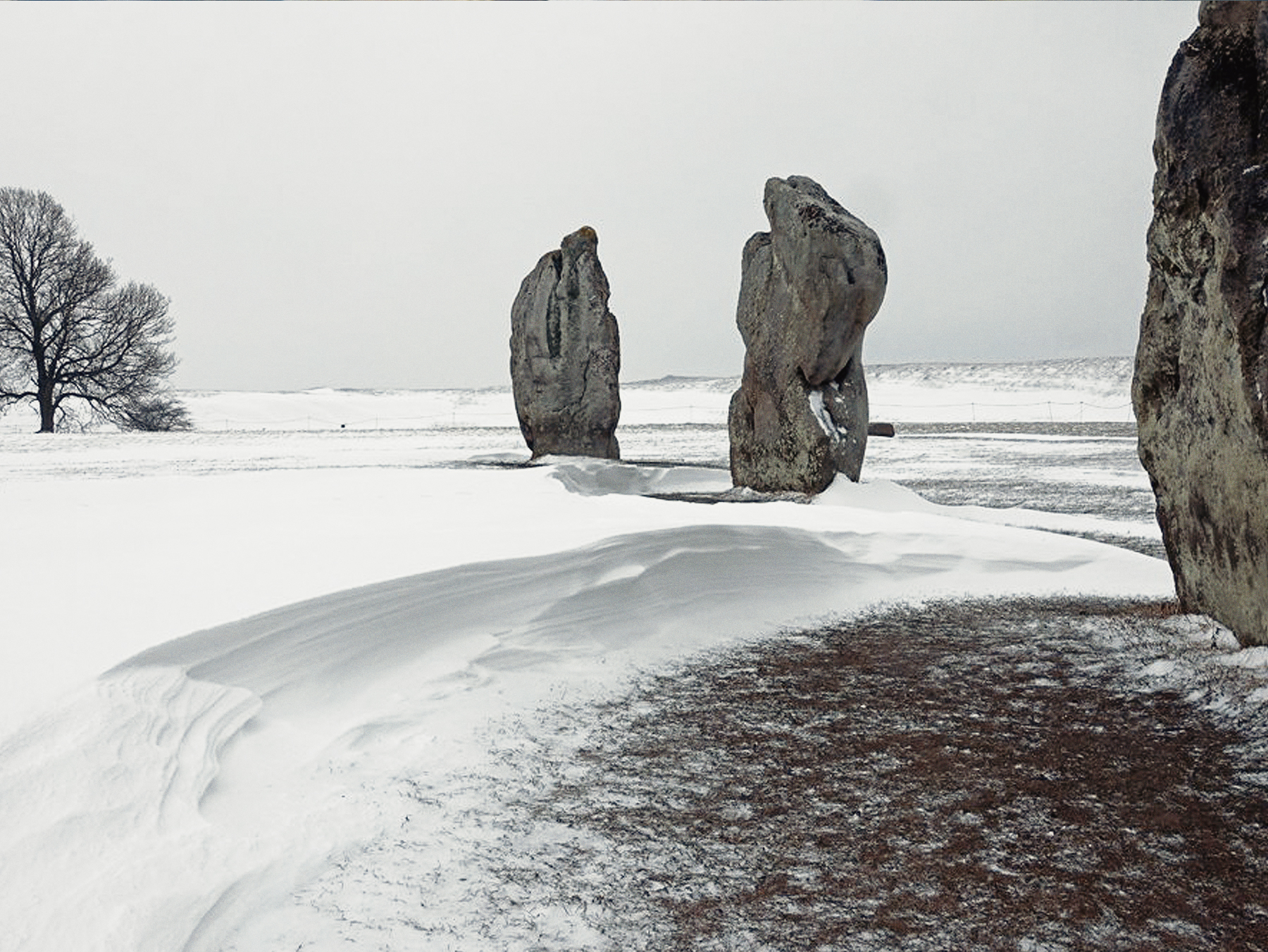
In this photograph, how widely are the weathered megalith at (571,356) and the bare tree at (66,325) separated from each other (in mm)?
16117

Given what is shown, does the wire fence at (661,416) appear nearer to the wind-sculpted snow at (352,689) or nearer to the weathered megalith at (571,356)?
the weathered megalith at (571,356)

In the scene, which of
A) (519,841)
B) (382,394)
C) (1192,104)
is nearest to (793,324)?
(1192,104)

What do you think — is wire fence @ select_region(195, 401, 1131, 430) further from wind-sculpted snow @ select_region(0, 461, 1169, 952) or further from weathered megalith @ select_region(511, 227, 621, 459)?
wind-sculpted snow @ select_region(0, 461, 1169, 952)

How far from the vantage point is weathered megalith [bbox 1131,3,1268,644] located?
353 cm

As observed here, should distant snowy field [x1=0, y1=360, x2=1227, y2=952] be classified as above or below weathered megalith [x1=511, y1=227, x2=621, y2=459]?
below

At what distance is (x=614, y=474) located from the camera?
11414 mm

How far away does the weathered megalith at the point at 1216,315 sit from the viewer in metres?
3.53

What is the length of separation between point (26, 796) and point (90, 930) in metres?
0.46

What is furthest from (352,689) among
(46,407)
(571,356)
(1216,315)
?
(46,407)

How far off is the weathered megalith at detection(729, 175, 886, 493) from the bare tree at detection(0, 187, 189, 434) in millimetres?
20719

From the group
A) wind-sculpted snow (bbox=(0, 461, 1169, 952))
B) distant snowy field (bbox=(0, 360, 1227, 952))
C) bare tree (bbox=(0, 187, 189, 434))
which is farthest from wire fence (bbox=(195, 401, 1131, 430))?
wind-sculpted snow (bbox=(0, 461, 1169, 952))

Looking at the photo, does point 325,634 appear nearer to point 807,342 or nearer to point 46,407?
point 807,342

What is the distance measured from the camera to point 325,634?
3453mm

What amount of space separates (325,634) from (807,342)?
6801mm
